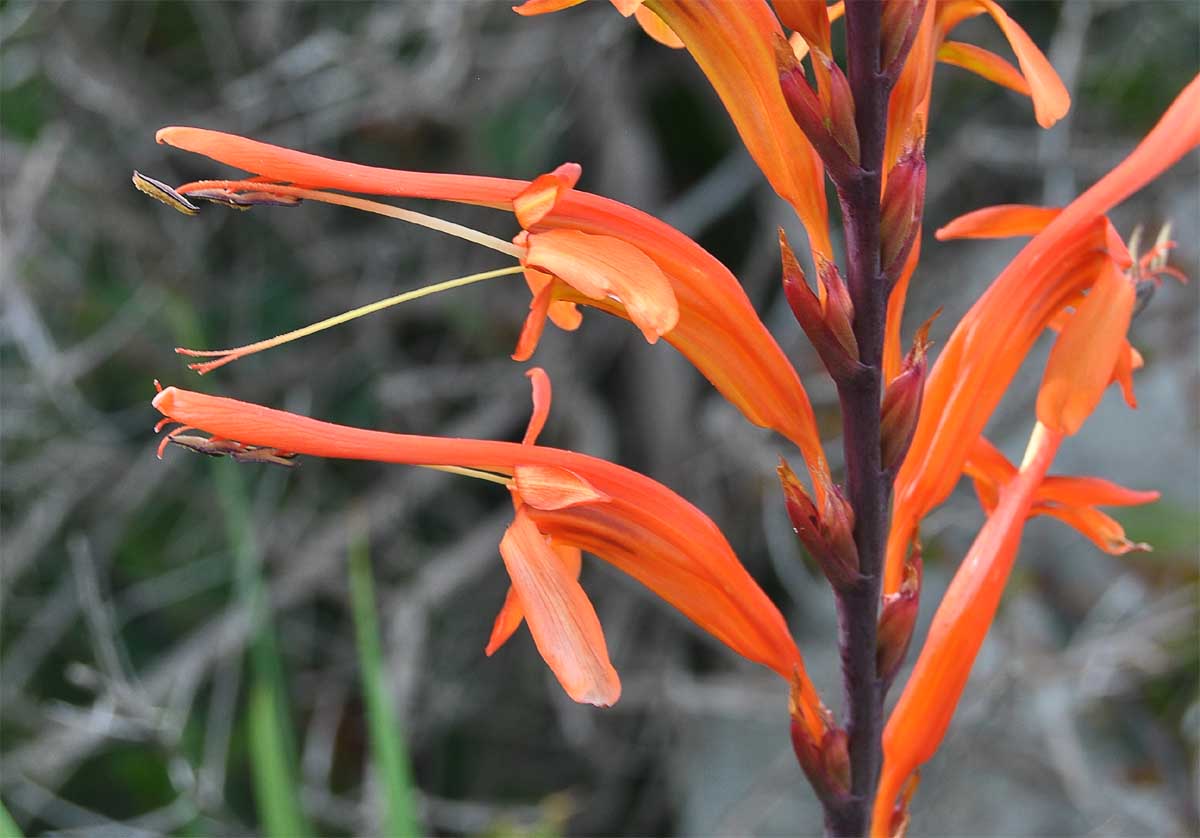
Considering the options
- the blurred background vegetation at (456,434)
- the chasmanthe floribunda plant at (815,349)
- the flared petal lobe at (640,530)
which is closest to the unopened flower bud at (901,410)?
the chasmanthe floribunda plant at (815,349)

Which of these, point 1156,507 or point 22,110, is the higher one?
point 22,110

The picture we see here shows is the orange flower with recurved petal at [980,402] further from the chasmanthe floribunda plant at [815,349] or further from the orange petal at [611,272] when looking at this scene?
the orange petal at [611,272]

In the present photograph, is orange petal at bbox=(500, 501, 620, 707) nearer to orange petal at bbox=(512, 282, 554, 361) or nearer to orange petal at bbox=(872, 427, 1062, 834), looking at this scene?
orange petal at bbox=(512, 282, 554, 361)

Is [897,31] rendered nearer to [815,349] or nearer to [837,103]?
[837,103]

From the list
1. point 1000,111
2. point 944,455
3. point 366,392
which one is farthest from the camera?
point 1000,111

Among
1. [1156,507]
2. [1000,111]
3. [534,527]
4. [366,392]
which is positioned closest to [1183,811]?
[1156,507]

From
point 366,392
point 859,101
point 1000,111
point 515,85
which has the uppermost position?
point 1000,111

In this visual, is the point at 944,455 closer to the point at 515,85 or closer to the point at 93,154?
the point at 515,85
